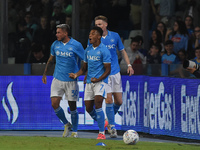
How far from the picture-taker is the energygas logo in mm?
13555

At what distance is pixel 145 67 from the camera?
13.1 m

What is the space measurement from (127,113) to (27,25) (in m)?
4.80

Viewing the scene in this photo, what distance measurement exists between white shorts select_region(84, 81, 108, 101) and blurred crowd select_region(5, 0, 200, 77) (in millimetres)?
3124

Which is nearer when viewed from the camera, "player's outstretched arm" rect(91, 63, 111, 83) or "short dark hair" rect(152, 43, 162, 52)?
"player's outstretched arm" rect(91, 63, 111, 83)

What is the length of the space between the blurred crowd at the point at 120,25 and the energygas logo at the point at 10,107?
149cm

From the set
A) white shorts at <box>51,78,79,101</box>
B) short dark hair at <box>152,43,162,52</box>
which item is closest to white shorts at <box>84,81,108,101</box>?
white shorts at <box>51,78,79,101</box>

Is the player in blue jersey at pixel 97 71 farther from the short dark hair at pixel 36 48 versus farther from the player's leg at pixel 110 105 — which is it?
the short dark hair at pixel 36 48

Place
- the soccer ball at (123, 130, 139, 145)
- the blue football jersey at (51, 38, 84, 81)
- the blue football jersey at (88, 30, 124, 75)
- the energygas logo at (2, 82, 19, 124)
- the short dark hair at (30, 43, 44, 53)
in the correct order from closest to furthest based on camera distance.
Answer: the soccer ball at (123, 130, 139, 145)
the blue football jersey at (51, 38, 84, 81)
the blue football jersey at (88, 30, 124, 75)
the energygas logo at (2, 82, 19, 124)
the short dark hair at (30, 43, 44, 53)

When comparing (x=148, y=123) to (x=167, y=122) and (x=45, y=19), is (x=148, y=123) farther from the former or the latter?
(x=45, y=19)

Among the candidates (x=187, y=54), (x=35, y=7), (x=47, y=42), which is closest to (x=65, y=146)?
(x=187, y=54)

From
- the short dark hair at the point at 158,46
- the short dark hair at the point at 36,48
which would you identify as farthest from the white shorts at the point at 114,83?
the short dark hair at the point at 36,48

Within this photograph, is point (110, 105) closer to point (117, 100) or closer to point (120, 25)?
point (117, 100)

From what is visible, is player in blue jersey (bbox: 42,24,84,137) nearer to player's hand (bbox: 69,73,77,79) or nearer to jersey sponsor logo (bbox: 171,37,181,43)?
player's hand (bbox: 69,73,77,79)

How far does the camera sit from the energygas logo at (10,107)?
13555mm
